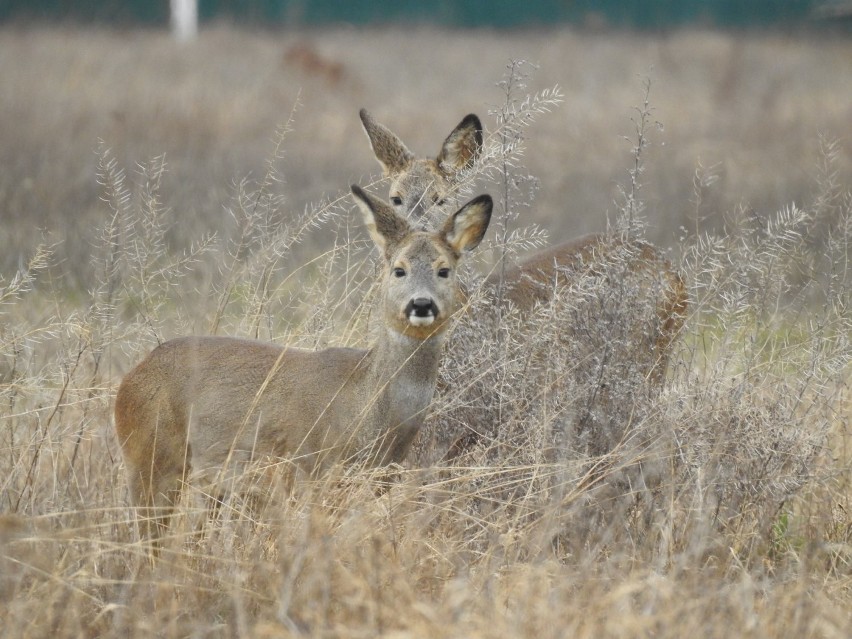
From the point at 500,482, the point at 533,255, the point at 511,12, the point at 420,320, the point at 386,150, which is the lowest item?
the point at 500,482

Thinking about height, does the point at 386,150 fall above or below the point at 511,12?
below

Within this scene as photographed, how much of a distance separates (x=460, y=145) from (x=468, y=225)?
273 centimetres

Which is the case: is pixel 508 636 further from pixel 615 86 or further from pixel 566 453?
pixel 615 86

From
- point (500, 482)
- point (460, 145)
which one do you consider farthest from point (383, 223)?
point (460, 145)

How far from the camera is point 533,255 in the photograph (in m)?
8.32

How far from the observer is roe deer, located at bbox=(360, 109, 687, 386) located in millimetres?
6836

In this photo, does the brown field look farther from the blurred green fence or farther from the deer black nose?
the blurred green fence

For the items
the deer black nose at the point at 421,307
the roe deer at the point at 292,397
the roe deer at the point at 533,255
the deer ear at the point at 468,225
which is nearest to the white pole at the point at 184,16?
the roe deer at the point at 533,255

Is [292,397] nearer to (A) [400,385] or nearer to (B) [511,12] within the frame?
(A) [400,385]

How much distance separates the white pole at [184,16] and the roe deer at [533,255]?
64.1 ft

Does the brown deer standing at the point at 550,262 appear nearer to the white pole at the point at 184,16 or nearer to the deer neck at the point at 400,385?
the deer neck at the point at 400,385

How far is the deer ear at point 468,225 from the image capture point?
20.9ft

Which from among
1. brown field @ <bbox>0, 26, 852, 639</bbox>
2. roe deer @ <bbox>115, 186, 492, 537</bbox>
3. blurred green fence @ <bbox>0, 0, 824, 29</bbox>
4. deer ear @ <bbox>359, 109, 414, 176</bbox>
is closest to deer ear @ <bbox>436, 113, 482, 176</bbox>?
deer ear @ <bbox>359, 109, 414, 176</bbox>

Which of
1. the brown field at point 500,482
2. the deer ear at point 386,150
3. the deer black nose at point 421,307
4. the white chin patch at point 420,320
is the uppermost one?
the deer ear at point 386,150
